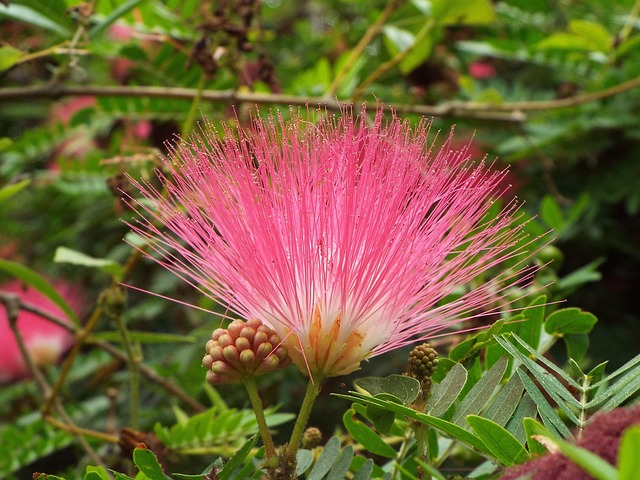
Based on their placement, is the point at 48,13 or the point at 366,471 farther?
the point at 48,13

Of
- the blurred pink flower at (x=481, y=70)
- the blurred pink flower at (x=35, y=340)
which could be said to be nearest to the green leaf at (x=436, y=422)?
the blurred pink flower at (x=35, y=340)

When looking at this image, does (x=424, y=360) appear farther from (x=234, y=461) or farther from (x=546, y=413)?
(x=234, y=461)

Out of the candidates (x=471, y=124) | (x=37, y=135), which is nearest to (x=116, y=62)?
(x=37, y=135)

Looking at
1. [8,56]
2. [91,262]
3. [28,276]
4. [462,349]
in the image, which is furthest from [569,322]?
[8,56]

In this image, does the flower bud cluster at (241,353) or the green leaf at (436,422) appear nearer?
the green leaf at (436,422)

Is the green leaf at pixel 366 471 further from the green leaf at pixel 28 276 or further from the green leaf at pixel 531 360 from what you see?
the green leaf at pixel 28 276

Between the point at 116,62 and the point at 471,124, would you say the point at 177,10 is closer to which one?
the point at 116,62
